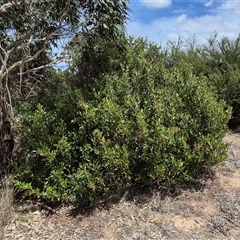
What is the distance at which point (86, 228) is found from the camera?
3412 millimetres

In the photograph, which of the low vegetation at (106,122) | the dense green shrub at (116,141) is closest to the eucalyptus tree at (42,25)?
the low vegetation at (106,122)

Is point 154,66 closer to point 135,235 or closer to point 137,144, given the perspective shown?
point 137,144

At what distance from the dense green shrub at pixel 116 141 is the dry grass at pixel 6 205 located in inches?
6.8

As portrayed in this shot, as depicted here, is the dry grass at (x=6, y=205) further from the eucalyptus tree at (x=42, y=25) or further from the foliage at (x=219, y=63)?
the foliage at (x=219, y=63)

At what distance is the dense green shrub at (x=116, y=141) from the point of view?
11.9 feet

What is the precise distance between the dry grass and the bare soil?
0.06 metres

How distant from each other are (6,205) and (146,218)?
153cm

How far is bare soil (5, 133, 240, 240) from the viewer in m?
3.29

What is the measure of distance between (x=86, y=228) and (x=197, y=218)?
1.17 metres

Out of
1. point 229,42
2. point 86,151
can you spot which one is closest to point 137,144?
point 86,151

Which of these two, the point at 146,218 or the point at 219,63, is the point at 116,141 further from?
the point at 219,63

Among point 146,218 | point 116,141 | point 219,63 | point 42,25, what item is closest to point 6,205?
point 116,141

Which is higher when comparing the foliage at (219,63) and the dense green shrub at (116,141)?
the foliage at (219,63)

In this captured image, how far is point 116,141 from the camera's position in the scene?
374 centimetres
